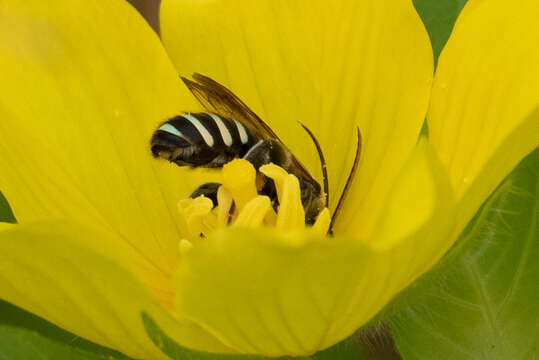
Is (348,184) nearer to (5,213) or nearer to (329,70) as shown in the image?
(329,70)

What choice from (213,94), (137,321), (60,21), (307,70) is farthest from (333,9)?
(137,321)

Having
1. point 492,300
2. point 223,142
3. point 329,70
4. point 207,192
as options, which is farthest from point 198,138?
point 492,300

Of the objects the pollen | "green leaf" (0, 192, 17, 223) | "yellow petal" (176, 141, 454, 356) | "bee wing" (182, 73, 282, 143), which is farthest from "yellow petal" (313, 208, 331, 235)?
"green leaf" (0, 192, 17, 223)

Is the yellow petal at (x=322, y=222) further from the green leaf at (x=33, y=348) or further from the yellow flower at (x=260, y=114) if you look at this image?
the green leaf at (x=33, y=348)

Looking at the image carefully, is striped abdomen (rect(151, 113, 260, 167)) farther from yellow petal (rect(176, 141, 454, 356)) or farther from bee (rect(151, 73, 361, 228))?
yellow petal (rect(176, 141, 454, 356))

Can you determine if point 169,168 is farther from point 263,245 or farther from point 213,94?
point 263,245

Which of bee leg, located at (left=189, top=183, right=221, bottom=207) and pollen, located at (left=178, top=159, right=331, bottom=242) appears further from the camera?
bee leg, located at (left=189, top=183, right=221, bottom=207)
